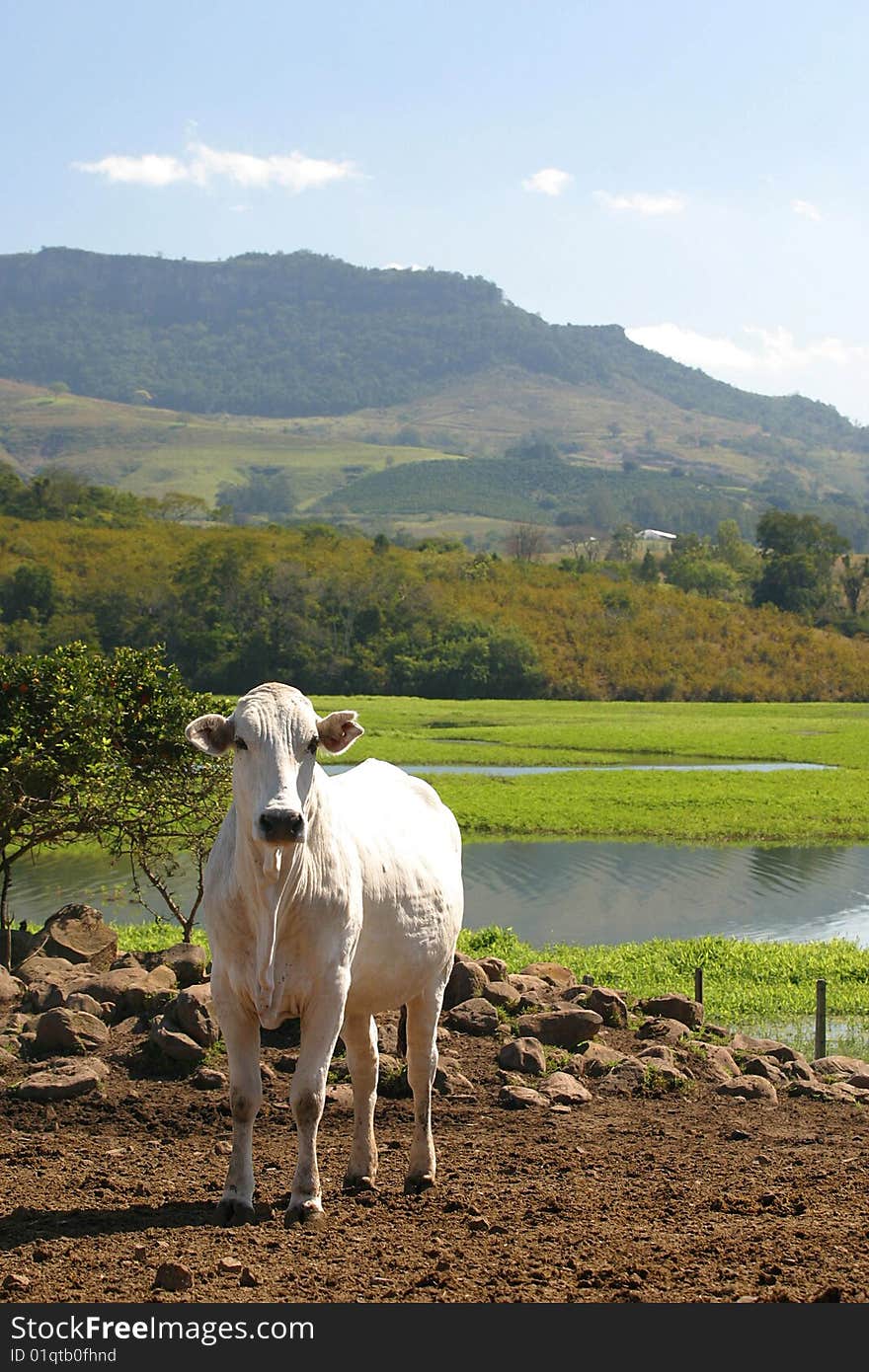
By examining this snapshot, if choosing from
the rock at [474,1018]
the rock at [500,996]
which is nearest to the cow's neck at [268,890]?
the rock at [474,1018]

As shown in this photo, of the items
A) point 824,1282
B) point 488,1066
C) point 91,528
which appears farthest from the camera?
point 91,528

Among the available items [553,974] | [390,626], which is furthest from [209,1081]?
[390,626]

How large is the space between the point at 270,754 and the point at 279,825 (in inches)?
15.5

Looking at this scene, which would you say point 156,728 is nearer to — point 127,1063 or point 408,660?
point 127,1063

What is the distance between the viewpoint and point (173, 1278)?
6137 mm

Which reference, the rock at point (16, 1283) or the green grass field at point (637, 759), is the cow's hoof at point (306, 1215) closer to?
the rock at point (16, 1283)

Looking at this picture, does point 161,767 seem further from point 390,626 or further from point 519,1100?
point 390,626

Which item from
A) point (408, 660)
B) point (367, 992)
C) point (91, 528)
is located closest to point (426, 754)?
point (408, 660)

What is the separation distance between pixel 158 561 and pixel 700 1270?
289ft

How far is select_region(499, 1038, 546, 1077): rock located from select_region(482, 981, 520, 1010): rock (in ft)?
5.23

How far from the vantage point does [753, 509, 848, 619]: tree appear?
108m

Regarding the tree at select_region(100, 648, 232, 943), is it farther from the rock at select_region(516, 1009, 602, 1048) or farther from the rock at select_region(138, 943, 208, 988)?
the rock at select_region(516, 1009, 602, 1048)

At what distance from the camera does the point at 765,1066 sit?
11930 mm

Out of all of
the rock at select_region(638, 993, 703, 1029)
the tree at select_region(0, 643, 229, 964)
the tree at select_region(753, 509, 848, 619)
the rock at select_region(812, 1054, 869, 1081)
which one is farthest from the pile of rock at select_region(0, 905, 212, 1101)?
the tree at select_region(753, 509, 848, 619)
